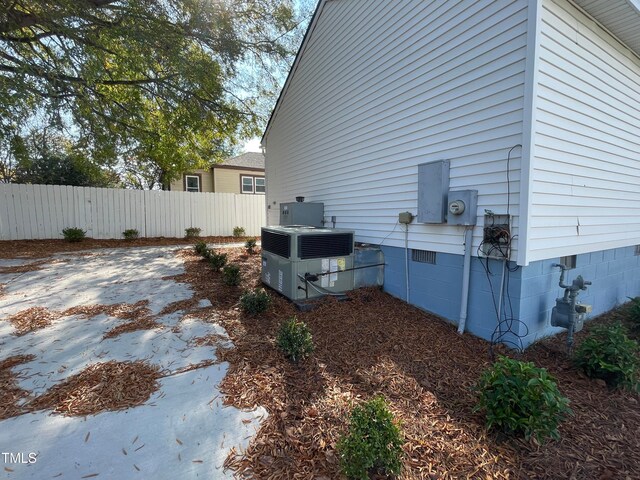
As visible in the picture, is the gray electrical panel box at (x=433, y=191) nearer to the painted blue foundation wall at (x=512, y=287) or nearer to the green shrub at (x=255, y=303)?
the painted blue foundation wall at (x=512, y=287)

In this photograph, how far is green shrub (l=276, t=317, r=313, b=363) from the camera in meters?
2.68

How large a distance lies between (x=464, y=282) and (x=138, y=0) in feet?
25.9

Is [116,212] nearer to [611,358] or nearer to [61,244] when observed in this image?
[61,244]

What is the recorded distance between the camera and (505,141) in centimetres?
289

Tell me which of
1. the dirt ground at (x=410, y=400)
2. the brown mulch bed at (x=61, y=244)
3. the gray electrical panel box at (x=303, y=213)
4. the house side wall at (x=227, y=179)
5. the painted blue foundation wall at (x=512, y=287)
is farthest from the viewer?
the house side wall at (x=227, y=179)

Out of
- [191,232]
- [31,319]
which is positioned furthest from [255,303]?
[191,232]

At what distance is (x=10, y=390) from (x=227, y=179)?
1668 cm

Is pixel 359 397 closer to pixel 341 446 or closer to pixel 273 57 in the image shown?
pixel 341 446

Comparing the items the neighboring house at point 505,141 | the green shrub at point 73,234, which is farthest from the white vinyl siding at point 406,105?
the green shrub at point 73,234

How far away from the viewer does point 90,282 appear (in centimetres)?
533

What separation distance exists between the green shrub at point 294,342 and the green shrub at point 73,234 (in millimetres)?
10788

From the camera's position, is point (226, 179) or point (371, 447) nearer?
point (371, 447)

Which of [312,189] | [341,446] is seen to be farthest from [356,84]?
[341,446]

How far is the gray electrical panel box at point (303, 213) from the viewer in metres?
6.11
